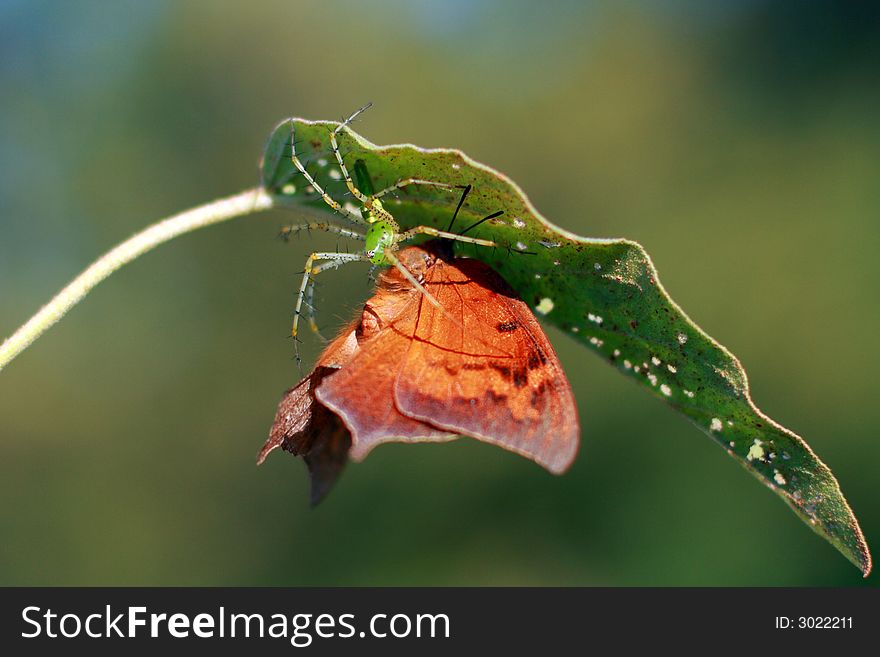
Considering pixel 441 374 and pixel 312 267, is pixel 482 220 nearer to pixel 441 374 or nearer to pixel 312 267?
pixel 441 374

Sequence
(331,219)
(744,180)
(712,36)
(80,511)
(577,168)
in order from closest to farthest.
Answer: (331,219), (80,511), (744,180), (577,168), (712,36)

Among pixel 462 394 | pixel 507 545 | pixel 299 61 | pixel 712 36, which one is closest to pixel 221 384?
pixel 507 545

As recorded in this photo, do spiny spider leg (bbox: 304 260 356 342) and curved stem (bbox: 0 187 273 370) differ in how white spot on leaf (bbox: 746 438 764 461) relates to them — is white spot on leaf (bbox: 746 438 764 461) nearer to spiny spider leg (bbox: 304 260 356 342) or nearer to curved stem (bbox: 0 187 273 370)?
spiny spider leg (bbox: 304 260 356 342)

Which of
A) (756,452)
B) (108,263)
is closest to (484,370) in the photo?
(756,452)

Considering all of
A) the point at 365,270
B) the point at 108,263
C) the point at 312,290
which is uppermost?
the point at 365,270

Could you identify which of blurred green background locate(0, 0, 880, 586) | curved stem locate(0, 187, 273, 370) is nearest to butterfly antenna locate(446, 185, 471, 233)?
curved stem locate(0, 187, 273, 370)

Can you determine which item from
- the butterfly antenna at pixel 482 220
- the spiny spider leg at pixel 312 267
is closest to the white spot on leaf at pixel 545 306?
the butterfly antenna at pixel 482 220

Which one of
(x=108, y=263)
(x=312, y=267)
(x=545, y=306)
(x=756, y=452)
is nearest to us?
(x=108, y=263)

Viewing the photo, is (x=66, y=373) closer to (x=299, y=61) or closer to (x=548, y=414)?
(x=299, y=61)
